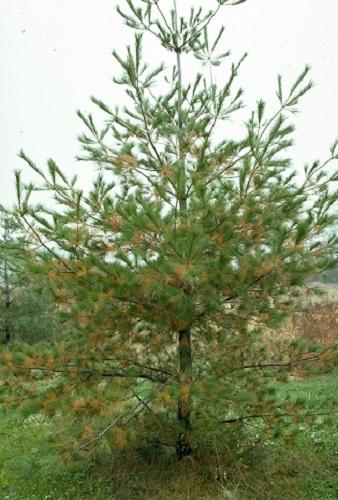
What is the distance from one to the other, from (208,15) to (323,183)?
7.96 ft

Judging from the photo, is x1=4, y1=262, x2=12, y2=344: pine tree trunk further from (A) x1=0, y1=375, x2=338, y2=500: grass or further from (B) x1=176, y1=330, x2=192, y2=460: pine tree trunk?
(B) x1=176, y1=330, x2=192, y2=460: pine tree trunk

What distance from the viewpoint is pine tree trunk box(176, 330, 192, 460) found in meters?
4.78

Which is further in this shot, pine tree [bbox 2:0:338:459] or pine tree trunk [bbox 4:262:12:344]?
pine tree trunk [bbox 4:262:12:344]

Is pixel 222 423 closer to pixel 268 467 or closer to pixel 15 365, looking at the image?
pixel 268 467

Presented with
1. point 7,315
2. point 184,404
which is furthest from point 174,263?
point 7,315

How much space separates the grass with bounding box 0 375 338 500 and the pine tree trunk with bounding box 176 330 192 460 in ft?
0.55

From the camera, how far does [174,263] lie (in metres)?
4.08

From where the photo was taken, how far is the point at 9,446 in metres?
7.25

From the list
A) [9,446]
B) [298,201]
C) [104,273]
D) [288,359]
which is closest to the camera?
[104,273]

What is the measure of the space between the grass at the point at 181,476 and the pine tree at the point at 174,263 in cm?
28

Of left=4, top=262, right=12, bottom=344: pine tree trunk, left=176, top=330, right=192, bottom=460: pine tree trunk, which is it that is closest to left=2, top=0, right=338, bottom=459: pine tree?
left=176, top=330, right=192, bottom=460: pine tree trunk

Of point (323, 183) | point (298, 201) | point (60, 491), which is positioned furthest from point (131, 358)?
point (323, 183)

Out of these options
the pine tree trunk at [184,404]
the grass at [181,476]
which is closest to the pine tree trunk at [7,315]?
the grass at [181,476]

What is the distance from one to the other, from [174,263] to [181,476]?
7.91 ft
